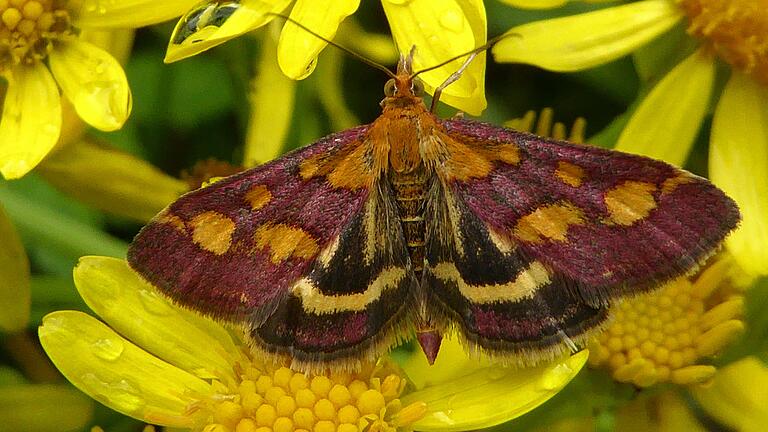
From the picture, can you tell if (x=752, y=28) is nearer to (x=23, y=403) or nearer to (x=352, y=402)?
(x=352, y=402)

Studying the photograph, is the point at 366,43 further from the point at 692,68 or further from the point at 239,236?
the point at 239,236

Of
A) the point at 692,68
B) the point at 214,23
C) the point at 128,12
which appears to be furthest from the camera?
the point at 692,68

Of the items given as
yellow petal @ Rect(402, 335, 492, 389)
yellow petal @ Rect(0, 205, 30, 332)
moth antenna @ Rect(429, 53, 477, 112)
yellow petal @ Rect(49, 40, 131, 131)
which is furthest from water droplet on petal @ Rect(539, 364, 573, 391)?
yellow petal @ Rect(0, 205, 30, 332)

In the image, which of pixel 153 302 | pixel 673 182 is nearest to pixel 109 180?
pixel 153 302

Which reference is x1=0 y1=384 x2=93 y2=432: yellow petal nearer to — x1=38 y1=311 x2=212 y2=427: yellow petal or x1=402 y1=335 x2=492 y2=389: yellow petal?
x1=38 y1=311 x2=212 y2=427: yellow petal

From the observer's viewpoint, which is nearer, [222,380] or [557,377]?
[557,377]

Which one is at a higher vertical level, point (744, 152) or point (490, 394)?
point (744, 152)

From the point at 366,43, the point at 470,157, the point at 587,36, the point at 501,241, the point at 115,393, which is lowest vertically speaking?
the point at 115,393
